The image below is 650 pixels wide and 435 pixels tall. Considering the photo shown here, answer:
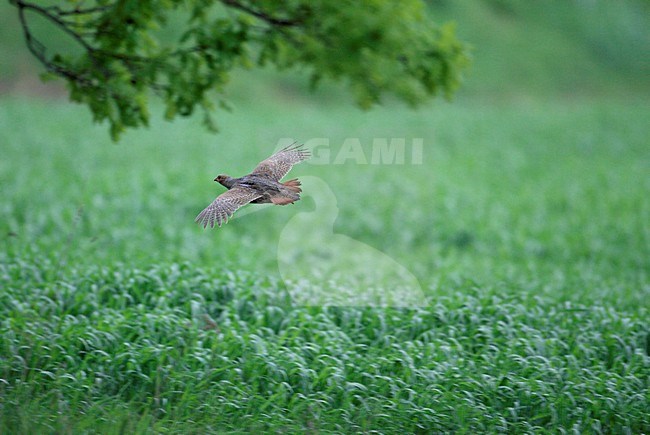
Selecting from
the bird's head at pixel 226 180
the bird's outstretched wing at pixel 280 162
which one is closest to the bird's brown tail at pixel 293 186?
the bird's outstretched wing at pixel 280 162

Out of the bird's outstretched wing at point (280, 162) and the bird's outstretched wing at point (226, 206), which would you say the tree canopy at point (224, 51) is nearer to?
the bird's outstretched wing at point (280, 162)

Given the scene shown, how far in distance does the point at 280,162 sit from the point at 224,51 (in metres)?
2.76

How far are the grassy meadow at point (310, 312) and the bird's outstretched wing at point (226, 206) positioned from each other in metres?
2.15

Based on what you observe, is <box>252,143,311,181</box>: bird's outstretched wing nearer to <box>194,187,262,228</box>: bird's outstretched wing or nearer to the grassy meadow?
<box>194,187,262,228</box>: bird's outstretched wing

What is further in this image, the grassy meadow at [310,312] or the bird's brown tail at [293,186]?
the grassy meadow at [310,312]

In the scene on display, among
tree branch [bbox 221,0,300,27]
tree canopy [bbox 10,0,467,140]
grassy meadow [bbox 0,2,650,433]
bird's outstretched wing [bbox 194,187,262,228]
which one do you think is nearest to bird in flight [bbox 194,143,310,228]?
bird's outstretched wing [bbox 194,187,262,228]

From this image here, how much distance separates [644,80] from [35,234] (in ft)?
133

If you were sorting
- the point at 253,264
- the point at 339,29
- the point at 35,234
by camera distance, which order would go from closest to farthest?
1. the point at 339,29
2. the point at 253,264
3. the point at 35,234

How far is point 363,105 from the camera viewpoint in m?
7.00

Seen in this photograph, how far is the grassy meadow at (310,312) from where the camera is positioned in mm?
5301

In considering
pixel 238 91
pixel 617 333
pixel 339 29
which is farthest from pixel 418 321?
pixel 238 91

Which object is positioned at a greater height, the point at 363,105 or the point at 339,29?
the point at 339,29

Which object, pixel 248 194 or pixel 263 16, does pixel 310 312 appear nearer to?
pixel 263 16

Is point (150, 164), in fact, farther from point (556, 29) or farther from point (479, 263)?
point (556, 29)
